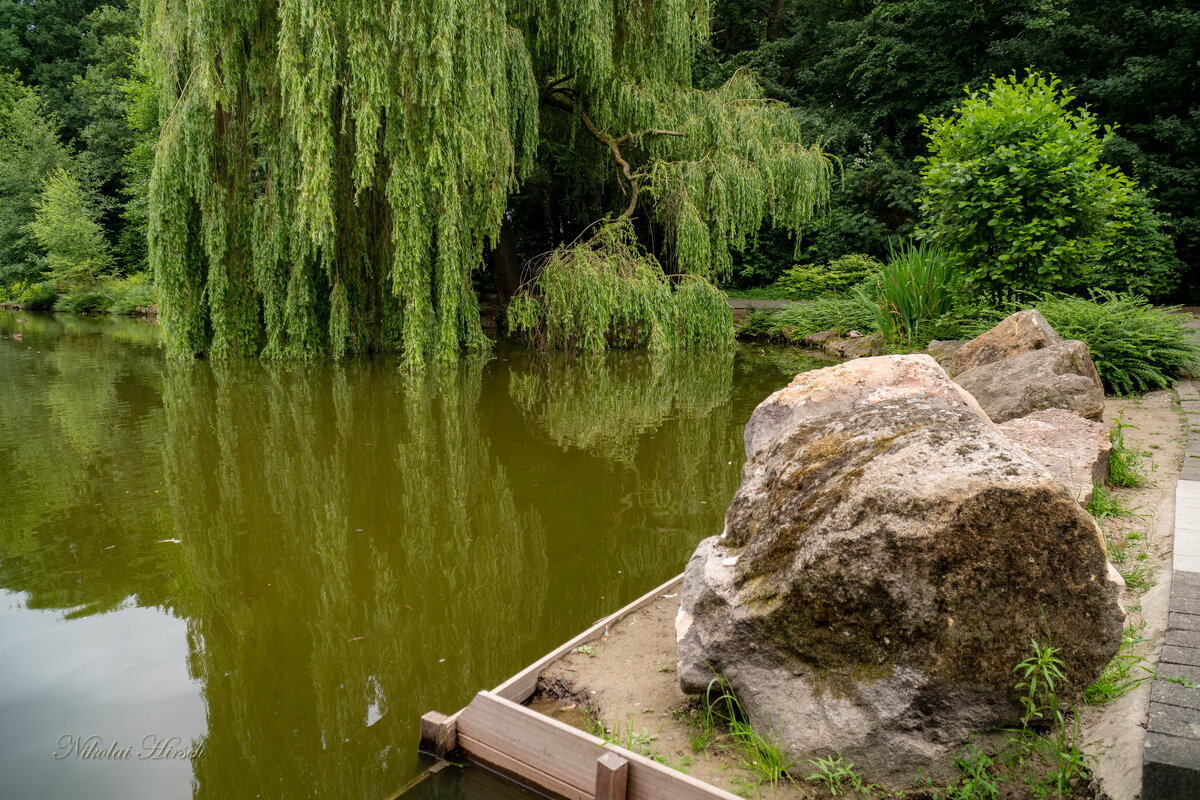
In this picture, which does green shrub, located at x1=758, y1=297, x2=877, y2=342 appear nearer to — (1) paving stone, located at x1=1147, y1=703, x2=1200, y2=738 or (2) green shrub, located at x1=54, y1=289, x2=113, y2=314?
(1) paving stone, located at x1=1147, y1=703, x2=1200, y2=738

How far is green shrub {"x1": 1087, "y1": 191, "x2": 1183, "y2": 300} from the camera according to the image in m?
11.7

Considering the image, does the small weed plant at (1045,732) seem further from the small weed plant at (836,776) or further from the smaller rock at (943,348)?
the smaller rock at (943,348)

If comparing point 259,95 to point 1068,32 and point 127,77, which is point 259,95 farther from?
point 127,77

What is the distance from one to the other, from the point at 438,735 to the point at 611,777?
2.33 ft

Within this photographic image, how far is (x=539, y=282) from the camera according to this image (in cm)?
1223

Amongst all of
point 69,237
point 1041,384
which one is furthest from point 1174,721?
point 69,237

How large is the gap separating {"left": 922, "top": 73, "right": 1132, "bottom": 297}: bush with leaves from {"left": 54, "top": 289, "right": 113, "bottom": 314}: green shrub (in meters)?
24.6

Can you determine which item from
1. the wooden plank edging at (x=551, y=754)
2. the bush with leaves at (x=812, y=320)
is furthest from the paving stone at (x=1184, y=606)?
the bush with leaves at (x=812, y=320)

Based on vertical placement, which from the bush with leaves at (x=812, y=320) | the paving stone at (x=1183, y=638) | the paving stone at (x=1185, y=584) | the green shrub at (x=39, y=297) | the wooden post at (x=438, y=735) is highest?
the paving stone at (x=1183, y=638)

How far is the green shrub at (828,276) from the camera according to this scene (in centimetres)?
1683

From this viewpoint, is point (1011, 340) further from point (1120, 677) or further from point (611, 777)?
point (611, 777)

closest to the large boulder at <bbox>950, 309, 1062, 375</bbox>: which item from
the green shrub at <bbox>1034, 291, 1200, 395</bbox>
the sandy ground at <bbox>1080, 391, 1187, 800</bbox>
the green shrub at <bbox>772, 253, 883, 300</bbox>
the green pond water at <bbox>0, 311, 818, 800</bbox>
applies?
the sandy ground at <bbox>1080, 391, 1187, 800</bbox>

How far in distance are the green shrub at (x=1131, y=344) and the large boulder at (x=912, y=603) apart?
5954 mm

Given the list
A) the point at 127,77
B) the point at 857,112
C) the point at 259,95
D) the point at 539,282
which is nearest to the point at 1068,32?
the point at 857,112
